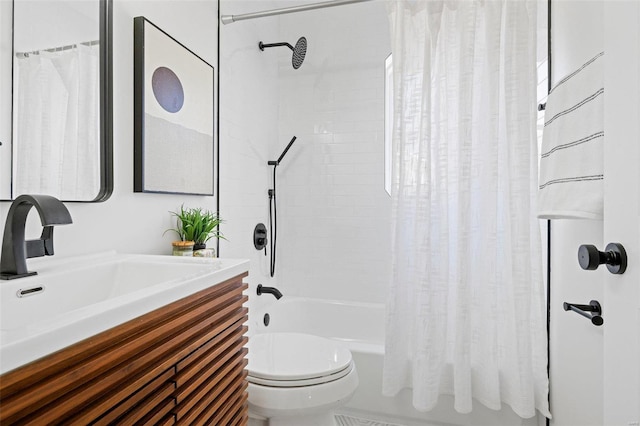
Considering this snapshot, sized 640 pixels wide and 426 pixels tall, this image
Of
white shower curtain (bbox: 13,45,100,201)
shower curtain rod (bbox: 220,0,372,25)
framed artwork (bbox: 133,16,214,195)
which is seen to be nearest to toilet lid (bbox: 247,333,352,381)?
framed artwork (bbox: 133,16,214,195)

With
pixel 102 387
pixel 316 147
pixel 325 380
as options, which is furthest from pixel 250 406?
pixel 316 147

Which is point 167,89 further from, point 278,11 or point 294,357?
point 294,357

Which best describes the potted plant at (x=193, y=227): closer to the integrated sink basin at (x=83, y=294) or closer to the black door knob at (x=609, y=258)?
the integrated sink basin at (x=83, y=294)

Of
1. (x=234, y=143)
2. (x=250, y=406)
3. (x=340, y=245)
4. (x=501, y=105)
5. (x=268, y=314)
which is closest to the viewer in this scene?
(x=250, y=406)

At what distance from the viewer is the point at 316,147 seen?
278cm

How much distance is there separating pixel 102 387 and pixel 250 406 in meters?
0.90

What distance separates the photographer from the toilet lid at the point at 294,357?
1.37m

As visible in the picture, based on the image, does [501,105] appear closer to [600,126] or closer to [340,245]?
[600,126]

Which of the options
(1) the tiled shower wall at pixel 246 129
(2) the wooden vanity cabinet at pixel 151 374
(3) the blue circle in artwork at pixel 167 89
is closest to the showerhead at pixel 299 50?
(1) the tiled shower wall at pixel 246 129

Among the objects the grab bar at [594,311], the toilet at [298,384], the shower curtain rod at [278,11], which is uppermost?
the shower curtain rod at [278,11]

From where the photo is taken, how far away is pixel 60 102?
1.07 meters

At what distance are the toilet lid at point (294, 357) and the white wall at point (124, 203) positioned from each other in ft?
1.90

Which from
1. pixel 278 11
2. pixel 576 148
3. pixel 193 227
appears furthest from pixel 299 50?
pixel 576 148

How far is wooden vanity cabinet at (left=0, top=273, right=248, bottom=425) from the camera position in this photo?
48 centimetres
